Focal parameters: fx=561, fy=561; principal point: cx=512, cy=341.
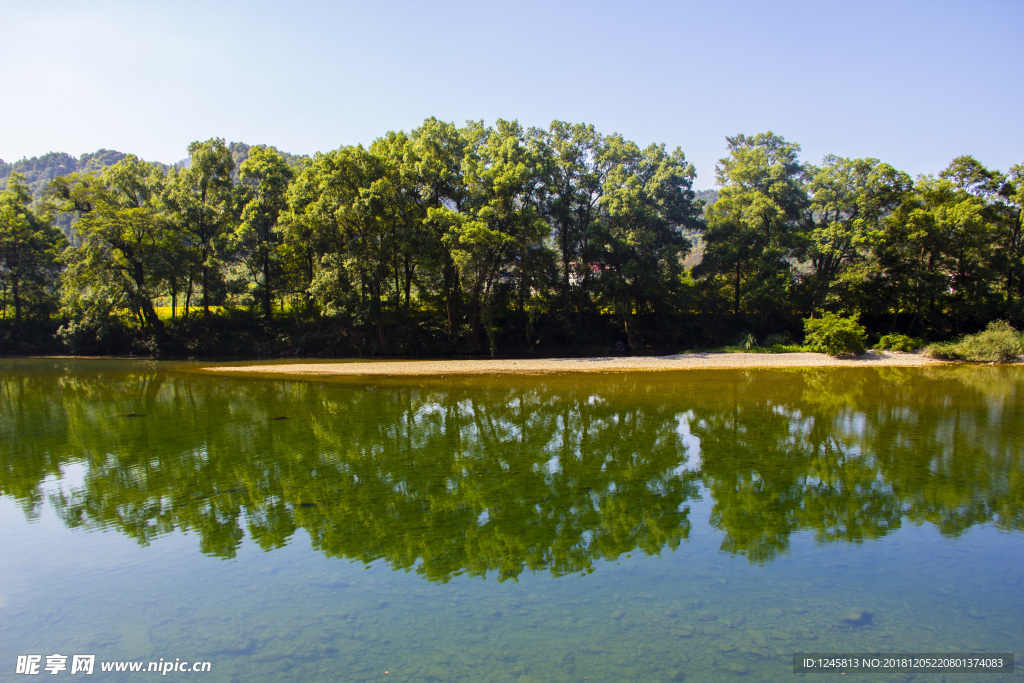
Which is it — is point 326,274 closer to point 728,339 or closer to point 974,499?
point 728,339

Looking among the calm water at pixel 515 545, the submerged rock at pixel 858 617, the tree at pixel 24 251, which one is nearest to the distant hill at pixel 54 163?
the tree at pixel 24 251

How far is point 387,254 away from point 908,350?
2939 centimetres

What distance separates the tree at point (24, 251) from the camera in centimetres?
4044

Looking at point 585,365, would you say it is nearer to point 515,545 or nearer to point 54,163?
point 515,545

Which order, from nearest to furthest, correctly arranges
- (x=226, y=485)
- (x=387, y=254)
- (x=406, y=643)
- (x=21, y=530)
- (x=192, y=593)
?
(x=406, y=643), (x=192, y=593), (x=21, y=530), (x=226, y=485), (x=387, y=254)

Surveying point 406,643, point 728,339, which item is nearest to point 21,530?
point 406,643

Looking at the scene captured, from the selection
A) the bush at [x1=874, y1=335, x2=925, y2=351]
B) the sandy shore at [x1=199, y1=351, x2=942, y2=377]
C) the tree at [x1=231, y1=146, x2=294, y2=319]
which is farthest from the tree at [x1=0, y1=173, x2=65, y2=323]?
Answer: the bush at [x1=874, y1=335, x2=925, y2=351]

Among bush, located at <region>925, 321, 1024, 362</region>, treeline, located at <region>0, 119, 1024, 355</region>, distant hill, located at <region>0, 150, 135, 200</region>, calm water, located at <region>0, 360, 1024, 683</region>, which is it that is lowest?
calm water, located at <region>0, 360, 1024, 683</region>

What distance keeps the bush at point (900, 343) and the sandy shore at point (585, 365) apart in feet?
1.67

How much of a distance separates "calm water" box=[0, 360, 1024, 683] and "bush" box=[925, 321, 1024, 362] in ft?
55.2

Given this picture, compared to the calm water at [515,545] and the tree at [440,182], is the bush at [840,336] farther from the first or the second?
the tree at [440,182]

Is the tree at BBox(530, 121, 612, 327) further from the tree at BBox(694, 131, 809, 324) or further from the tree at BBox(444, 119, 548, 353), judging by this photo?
the tree at BBox(694, 131, 809, 324)

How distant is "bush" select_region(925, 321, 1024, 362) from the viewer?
2725cm

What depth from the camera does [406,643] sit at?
5105mm
